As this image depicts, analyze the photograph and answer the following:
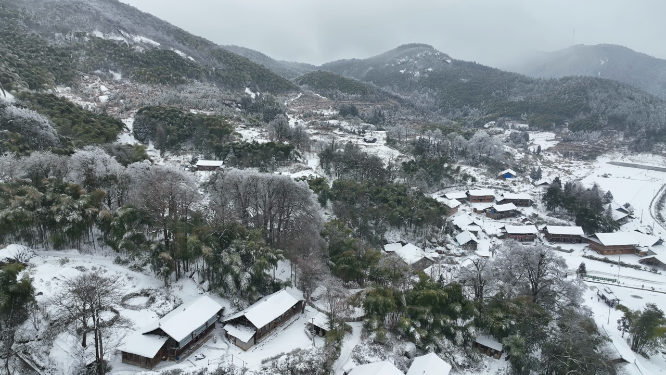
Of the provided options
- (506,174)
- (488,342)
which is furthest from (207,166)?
(506,174)

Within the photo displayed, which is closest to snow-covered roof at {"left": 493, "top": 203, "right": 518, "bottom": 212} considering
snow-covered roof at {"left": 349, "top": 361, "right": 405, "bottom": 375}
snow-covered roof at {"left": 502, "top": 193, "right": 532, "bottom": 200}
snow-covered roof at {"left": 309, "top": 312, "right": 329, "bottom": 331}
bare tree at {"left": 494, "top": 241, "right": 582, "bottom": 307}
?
snow-covered roof at {"left": 502, "top": 193, "right": 532, "bottom": 200}

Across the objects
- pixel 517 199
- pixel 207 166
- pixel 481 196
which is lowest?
pixel 481 196

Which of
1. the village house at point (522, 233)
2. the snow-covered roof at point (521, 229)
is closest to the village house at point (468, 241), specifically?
the village house at point (522, 233)

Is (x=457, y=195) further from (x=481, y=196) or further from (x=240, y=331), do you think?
(x=240, y=331)

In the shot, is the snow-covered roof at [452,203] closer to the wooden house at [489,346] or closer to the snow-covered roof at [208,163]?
the wooden house at [489,346]

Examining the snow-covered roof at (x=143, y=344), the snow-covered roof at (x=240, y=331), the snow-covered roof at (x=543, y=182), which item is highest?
the snow-covered roof at (x=543, y=182)

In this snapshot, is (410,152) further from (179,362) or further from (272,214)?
(179,362)
